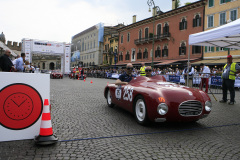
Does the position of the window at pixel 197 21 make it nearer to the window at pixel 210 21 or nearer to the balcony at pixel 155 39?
the window at pixel 210 21

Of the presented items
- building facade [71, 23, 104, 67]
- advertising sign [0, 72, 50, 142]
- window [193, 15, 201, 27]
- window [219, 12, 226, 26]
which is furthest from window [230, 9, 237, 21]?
building facade [71, 23, 104, 67]

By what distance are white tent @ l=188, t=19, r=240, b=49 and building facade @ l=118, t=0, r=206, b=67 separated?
16097 millimetres

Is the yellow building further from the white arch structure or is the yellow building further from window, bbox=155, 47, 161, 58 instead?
the white arch structure

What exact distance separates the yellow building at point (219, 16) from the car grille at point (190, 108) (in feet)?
73.3

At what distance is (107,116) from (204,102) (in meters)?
2.42

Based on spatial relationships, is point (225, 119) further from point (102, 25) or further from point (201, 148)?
point (102, 25)

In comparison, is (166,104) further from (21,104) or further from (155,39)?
(155,39)

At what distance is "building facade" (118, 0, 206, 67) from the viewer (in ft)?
97.5

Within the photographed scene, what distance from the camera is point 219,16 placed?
1058 inches

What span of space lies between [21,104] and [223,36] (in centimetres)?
663

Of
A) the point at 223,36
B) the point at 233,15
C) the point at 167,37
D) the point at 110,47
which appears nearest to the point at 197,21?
the point at 233,15

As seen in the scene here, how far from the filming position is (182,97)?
4.43 m

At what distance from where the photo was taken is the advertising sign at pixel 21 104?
352 cm

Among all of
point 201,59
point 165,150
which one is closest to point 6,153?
point 165,150
